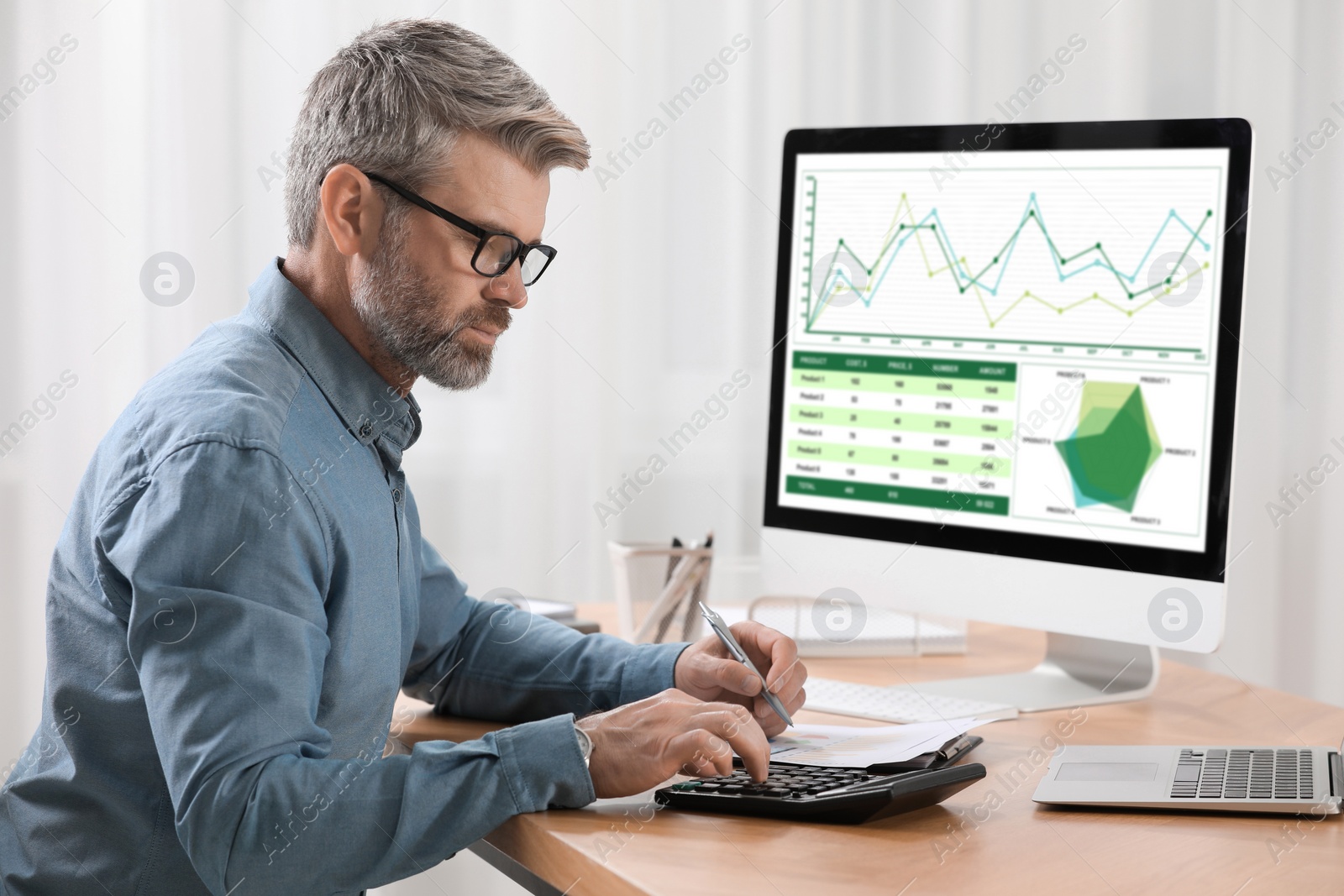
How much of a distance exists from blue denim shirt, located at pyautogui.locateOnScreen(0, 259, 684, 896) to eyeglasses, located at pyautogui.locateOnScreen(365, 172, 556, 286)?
0.42ft

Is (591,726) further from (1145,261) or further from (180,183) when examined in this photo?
(180,183)

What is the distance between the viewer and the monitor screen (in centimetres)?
117

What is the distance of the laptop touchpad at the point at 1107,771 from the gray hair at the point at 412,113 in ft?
2.30

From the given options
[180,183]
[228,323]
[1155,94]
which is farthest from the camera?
[1155,94]

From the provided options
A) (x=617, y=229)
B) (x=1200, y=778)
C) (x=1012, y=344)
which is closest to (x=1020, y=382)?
(x=1012, y=344)

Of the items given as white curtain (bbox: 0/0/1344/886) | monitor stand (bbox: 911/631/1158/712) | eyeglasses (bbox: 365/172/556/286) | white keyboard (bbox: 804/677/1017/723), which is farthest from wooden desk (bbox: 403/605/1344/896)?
white curtain (bbox: 0/0/1344/886)

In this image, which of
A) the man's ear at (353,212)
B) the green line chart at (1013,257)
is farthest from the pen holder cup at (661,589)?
the man's ear at (353,212)

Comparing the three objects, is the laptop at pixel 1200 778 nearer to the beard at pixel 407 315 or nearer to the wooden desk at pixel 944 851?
the wooden desk at pixel 944 851

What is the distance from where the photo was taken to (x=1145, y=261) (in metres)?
1.20

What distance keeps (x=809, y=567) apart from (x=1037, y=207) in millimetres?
481

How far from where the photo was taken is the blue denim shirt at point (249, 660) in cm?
76

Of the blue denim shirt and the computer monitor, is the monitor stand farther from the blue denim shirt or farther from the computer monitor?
the blue denim shirt

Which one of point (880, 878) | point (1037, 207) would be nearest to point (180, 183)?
point (1037, 207)

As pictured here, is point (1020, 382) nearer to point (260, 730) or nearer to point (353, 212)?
point (353, 212)
